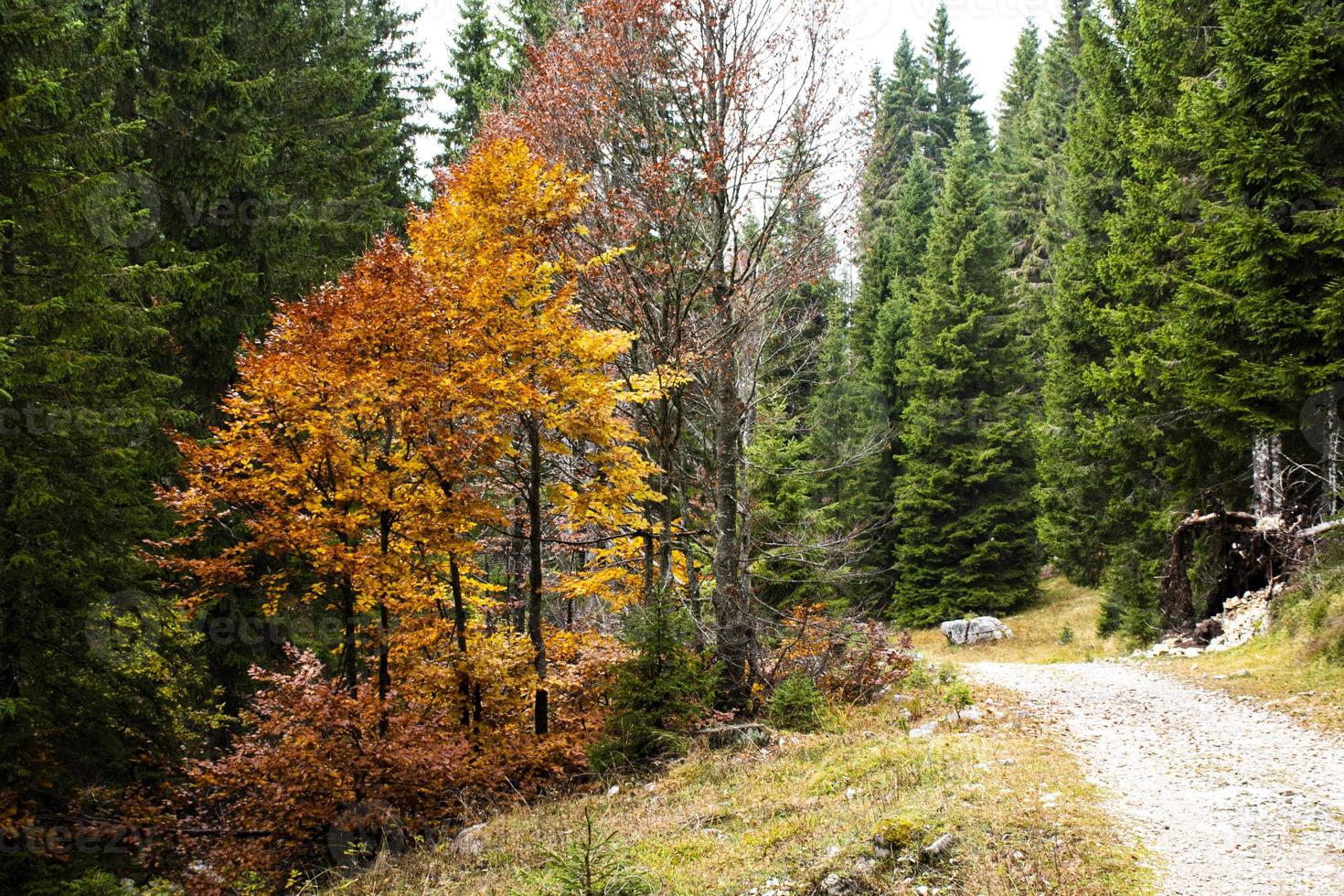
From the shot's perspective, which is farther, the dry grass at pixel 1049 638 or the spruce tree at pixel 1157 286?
the dry grass at pixel 1049 638

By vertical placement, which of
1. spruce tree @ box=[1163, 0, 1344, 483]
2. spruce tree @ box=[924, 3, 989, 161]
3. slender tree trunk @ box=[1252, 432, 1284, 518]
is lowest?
slender tree trunk @ box=[1252, 432, 1284, 518]

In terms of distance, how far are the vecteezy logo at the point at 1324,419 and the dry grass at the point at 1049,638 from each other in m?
5.98

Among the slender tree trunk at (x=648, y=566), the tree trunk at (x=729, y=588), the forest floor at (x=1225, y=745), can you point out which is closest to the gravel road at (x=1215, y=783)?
the forest floor at (x=1225, y=745)

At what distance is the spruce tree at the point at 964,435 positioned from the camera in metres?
26.4

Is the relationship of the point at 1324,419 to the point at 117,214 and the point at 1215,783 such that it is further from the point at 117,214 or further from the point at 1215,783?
the point at 117,214

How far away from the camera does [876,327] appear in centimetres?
3412

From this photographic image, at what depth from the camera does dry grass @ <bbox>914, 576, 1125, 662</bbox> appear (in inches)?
707

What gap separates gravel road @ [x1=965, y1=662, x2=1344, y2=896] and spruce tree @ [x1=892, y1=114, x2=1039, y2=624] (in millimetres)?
17018

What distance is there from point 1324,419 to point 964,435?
17.4 metres

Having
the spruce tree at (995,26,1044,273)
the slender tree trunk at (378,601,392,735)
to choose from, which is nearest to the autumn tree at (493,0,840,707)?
the slender tree trunk at (378,601,392,735)

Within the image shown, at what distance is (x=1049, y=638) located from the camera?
22.1 meters

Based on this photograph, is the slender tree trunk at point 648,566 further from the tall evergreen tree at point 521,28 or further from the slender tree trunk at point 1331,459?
the tall evergreen tree at point 521,28

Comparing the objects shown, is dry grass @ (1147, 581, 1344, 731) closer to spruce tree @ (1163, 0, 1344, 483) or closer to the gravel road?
the gravel road

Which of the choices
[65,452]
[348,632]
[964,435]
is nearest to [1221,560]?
[348,632]
